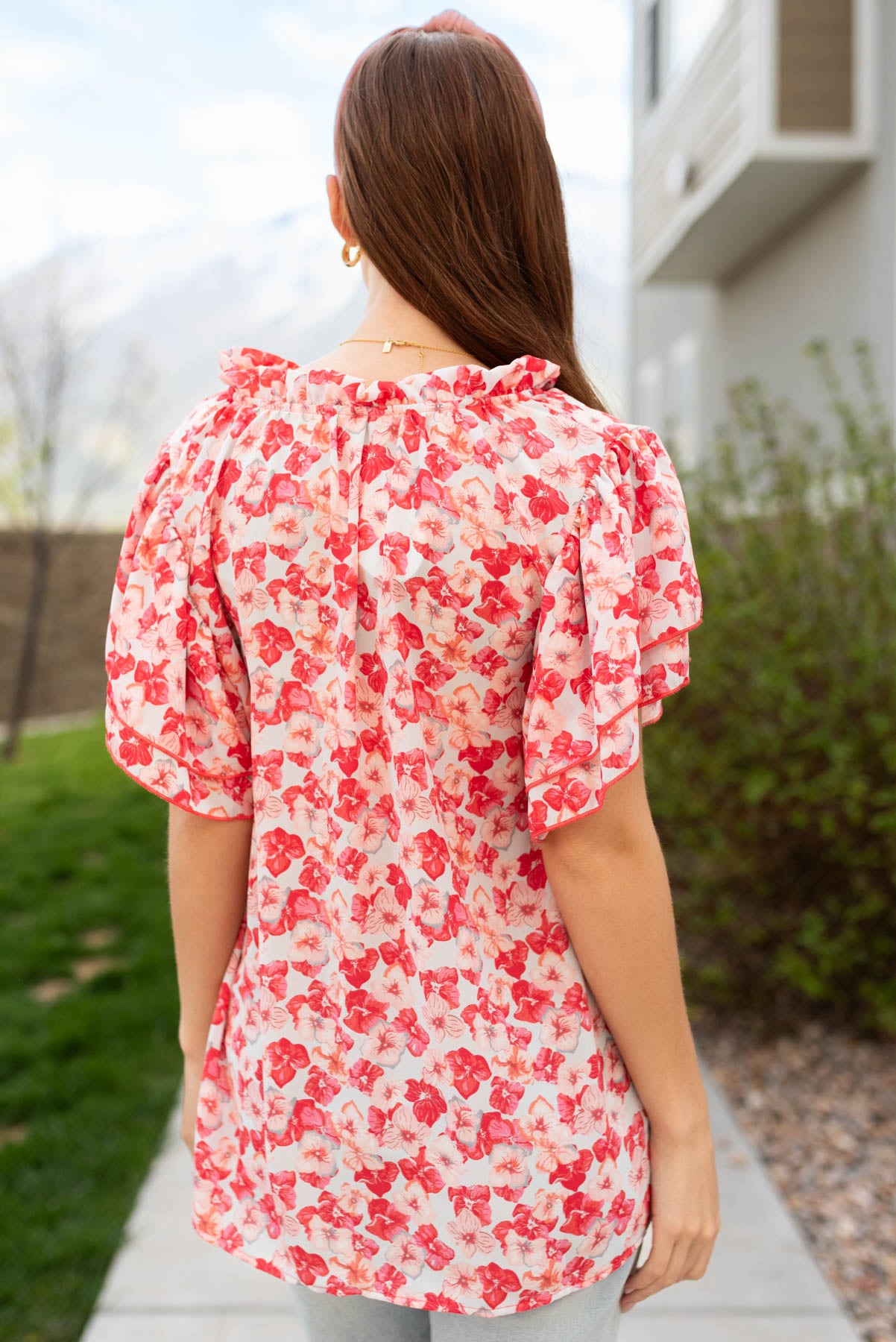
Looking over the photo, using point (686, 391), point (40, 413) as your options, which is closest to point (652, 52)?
point (686, 391)

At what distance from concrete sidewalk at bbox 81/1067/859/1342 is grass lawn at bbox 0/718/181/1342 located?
8 cm

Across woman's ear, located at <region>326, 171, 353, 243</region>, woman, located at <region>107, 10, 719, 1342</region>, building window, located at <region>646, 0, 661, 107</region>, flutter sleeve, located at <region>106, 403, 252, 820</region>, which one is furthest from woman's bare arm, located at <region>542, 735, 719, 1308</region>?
building window, located at <region>646, 0, 661, 107</region>

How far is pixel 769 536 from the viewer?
356 centimetres

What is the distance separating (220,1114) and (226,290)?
10.8 m

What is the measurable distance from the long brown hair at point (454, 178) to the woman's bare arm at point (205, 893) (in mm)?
516

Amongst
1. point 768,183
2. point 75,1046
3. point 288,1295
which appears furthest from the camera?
point 768,183

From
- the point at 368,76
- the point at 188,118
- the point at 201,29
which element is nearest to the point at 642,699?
the point at 368,76

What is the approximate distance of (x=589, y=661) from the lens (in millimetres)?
916

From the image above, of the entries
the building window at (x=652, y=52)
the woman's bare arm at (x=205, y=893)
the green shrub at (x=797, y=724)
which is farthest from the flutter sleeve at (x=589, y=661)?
the building window at (x=652, y=52)

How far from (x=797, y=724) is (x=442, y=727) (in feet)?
8.13

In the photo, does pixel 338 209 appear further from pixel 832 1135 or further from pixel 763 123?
pixel 763 123

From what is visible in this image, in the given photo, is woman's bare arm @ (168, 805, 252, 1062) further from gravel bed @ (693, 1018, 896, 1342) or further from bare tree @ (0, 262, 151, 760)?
bare tree @ (0, 262, 151, 760)

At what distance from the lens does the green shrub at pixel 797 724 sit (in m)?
3.20

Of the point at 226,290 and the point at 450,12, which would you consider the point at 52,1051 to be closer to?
the point at 450,12
